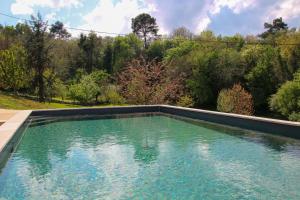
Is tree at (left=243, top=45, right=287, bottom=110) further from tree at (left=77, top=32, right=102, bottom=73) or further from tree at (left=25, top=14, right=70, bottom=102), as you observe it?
tree at (left=77, top=32, right=102, bottom=73)

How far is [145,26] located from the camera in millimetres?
59938

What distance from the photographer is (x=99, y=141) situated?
32.4 feet

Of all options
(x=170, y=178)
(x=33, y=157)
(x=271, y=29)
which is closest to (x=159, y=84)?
(x=33, y=157)

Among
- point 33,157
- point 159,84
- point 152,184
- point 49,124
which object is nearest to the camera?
point 152,184

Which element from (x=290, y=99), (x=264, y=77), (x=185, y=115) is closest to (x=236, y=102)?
(x=290, y=99)

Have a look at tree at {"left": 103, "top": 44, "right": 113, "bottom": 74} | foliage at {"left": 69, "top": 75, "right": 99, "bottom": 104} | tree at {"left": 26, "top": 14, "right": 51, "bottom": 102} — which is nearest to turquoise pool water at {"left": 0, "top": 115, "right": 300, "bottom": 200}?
tree at {"left": 26, "top": 14, "right": 51, "bottom": 102}

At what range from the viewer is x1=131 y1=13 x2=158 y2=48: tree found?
5926 centimetres

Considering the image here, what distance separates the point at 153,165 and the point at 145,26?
54745 mm

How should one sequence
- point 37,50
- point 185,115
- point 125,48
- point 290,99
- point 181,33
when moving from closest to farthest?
point 185,115 → point 37,50 → point 290,99 → point 125,48 → point 181,33

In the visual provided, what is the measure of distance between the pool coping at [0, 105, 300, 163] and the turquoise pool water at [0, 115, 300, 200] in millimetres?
352

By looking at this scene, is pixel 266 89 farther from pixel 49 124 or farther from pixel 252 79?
pixel 49 124

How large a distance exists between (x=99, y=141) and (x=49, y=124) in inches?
178

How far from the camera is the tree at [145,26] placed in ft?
194

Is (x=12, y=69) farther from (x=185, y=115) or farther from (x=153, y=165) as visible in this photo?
(x=153, y=165)
